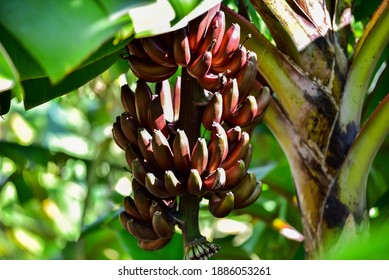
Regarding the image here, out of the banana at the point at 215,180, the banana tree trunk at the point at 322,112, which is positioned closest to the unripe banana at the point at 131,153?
the banana at the point at 215,180

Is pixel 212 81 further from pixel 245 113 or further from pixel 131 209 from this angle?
pixel 131 209

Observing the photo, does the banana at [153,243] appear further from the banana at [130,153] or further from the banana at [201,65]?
the banana at [201,65]

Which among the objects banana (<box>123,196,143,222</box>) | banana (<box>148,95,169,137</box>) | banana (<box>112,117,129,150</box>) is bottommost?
banana (<box>123,196,143,222</box>)

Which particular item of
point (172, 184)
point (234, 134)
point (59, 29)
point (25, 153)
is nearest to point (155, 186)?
point (172, 184)

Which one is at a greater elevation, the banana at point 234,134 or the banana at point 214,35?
the banana at point 214,35

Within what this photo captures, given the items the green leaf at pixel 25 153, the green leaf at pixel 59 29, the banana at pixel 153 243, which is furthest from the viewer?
the green leaf at pixel 25 153

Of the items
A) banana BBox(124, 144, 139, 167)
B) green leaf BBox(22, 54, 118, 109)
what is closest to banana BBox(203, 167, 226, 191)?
banana BBox(124, 144, 139, 167)

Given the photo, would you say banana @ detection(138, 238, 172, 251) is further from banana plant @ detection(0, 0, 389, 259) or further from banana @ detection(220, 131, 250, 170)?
banana @ detection(220, 131, 250, 170)
